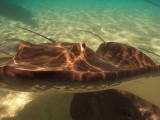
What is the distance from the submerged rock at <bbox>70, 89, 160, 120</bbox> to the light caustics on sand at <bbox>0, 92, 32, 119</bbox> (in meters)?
1.48

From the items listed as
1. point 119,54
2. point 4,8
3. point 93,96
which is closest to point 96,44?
point 119,54

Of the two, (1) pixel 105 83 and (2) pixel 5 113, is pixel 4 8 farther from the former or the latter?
(1) pixel 105 83

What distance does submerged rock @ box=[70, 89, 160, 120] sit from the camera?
2570 mm

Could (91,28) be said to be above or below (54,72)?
below

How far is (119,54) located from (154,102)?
4.86 feet

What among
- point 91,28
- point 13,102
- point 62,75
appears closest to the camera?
point 62,75

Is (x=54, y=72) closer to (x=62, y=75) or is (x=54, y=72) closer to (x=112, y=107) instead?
(x=62, y=75)

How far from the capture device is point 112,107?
2660mm

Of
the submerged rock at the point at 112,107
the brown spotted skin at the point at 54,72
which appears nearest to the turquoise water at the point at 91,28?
the submerged rock at the point at 112,107

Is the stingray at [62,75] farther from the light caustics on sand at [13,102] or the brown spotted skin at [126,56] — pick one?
the light caustics on sand at [13,102]

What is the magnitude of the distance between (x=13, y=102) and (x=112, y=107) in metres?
2.65

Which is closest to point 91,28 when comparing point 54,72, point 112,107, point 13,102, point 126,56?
point 126,56

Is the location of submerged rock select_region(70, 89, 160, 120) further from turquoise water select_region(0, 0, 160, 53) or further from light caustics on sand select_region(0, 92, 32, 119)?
turquoise water select_region(0, 0, 160, 53)

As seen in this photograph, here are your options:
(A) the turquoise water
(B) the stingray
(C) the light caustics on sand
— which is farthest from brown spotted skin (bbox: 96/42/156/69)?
(A) the turquoise water
